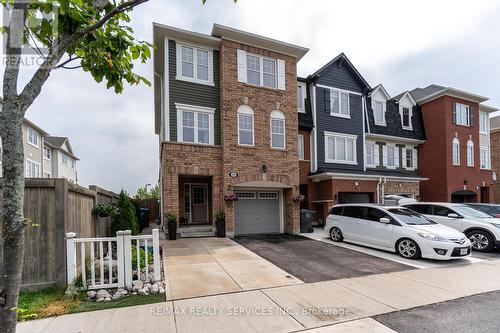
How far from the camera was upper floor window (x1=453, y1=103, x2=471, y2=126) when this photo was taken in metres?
20.3

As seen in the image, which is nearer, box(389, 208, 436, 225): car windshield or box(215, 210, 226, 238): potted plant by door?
box(389, 208, 436, 225): car windshield

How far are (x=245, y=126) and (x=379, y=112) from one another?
11441 millimetres

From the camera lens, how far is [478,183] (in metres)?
20.9

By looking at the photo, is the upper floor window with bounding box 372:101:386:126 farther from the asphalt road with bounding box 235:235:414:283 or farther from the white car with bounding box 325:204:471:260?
the asphalt road with bounding box 235:235:414:283

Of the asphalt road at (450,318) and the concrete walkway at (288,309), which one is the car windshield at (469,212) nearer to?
the concrete walkway at (288,309)

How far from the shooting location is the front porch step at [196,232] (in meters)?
12.0

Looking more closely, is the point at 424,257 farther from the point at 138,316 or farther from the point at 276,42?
the point at 276,42

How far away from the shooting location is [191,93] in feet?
41.8

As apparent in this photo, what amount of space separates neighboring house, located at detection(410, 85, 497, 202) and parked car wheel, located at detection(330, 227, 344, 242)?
1241cm

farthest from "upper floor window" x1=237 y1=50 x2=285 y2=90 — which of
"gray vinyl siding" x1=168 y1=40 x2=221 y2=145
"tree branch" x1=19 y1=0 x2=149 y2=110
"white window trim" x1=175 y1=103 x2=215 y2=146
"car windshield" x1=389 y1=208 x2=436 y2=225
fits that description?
"tree branch" x1=19 y1=0 x2=149 y2=110

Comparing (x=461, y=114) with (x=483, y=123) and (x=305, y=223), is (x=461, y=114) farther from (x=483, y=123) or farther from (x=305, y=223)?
(x=305, y=223)

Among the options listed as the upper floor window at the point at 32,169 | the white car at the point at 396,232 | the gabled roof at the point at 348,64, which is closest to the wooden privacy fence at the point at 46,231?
the white car at the point at 396,232

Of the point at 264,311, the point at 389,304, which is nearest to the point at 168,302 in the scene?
the point at 264,311

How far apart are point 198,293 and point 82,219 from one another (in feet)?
11.9
